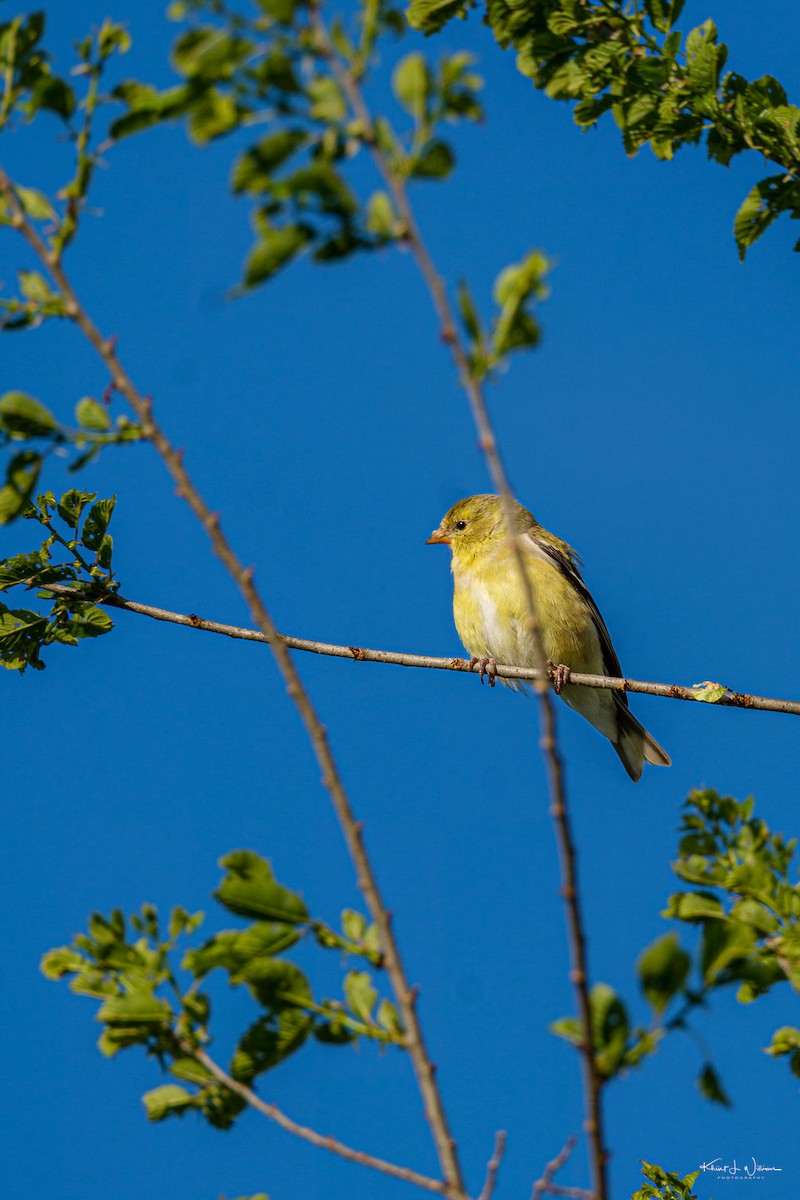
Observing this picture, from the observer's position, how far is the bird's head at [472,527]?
8.38 m

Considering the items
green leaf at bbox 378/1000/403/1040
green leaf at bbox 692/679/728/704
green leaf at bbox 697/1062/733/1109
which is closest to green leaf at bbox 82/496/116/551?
green leaf at bbox 692/679/728/704

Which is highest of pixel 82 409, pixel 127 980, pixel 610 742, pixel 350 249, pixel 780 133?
pixel 610 742

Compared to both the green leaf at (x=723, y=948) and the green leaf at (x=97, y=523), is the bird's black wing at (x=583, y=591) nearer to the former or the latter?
the green leaf at (x=97, y=523)

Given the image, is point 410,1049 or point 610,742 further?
point 610,742

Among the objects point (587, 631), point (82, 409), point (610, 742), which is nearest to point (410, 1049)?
point (82, 409)

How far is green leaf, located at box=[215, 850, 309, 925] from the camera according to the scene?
2033 mm

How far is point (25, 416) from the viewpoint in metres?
2.11

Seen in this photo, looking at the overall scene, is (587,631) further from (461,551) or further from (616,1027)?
(616,1027)

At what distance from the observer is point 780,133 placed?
11.8ft

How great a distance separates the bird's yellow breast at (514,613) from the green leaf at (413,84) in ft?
19.5

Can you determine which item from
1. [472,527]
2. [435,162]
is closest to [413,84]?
[435,162]

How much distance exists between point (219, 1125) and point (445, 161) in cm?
165

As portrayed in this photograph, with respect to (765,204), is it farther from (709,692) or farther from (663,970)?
(663,970)

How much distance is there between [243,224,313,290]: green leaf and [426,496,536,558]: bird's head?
6374mm
